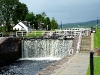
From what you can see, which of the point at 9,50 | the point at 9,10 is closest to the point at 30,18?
the point at 9,10

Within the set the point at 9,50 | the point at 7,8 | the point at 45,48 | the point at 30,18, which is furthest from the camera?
the point at 30,18

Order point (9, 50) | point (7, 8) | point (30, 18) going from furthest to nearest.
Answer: point (30, 18) → point (7, 8) → point (9, 50)

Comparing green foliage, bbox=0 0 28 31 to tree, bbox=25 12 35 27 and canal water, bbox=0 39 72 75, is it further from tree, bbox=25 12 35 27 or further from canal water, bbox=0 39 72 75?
canal water, bbox=0 39 72 75

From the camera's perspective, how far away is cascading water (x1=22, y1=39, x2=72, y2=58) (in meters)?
Answer: 35.2

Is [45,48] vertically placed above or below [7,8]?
below

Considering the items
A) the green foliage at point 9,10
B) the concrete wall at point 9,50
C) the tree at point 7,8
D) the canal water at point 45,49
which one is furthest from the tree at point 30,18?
the concrete wall at point 9,50

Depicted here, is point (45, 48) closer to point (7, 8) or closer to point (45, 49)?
point (45, 49)

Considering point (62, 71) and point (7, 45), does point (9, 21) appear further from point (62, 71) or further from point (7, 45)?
point (62, 71)

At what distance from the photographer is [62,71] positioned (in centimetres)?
1405

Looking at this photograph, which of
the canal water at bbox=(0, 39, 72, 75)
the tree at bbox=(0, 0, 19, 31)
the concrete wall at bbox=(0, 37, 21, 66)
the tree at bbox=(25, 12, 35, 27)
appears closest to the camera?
the concrete wall at bbox=(0, 37, 21, 66)

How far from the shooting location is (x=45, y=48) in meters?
36.2

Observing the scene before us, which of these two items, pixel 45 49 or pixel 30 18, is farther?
pixel 30 18

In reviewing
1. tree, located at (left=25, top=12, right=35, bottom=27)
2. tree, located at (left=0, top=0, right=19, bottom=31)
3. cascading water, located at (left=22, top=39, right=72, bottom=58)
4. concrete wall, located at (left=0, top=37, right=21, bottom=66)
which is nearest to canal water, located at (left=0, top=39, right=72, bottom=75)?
cascading water, located at (left=22, top=39, right=72, bottom=58)

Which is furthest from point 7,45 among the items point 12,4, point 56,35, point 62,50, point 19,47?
point 12,4
